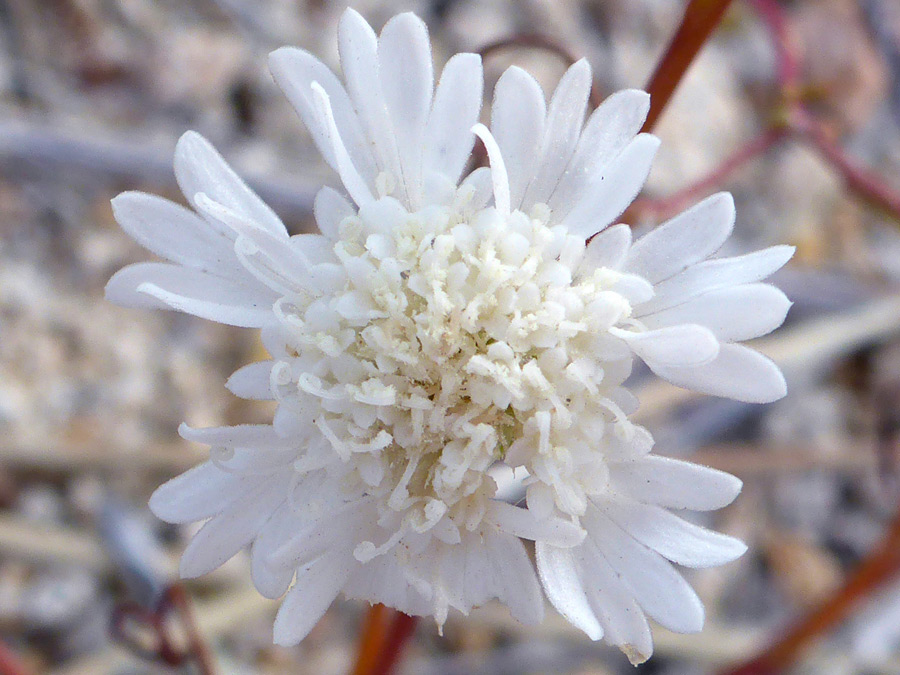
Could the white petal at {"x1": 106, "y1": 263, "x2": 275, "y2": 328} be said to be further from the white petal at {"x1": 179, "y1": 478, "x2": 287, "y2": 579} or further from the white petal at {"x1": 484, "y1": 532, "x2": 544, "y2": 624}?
the white petal at {"x1": 484, "y1": 532, "x2": 544, "y2": 624}

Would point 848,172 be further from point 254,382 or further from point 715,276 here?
point 254,382

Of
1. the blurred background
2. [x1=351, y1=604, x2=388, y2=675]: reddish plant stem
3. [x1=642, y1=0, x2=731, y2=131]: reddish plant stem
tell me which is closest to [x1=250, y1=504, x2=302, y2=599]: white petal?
[x1=351, y1=604, x2=388, y2=675]: reddish plant stem

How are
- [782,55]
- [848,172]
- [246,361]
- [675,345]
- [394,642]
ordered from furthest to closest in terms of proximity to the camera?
[246,361] < [782,55] < [848,172] < [394,642] < [675,345]

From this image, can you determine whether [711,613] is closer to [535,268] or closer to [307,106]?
[535,268]

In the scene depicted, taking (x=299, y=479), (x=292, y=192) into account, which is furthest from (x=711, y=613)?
(x=299, y=479)

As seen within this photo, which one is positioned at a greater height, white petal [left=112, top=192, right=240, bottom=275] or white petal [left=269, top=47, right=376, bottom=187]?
white petal [left=269, top=47, right=376, bottom=187]

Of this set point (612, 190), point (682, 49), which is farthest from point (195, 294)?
point (682, 49)
